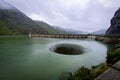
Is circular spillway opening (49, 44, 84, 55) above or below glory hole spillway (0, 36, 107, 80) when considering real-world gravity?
below

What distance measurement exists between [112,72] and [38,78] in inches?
616

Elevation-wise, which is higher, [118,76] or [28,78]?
[118,76]

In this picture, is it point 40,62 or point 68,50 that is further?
point 68,50

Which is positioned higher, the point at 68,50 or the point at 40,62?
the point at 40,62

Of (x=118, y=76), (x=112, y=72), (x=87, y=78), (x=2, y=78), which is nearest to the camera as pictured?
(x=118, y=76)

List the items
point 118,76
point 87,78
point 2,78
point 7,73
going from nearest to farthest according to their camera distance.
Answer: point 118,76 < point 87,78 < point 2,78 < point 7,73

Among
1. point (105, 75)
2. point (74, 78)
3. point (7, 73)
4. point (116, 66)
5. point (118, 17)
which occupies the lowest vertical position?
point (7, 73)

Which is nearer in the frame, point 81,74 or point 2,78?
point 81,74

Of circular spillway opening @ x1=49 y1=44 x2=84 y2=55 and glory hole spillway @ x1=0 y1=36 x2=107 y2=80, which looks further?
circular spillway opening @ x1=49 y1=44 x2=84 y2=55

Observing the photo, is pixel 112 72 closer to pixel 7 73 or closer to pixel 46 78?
pixel 46 78

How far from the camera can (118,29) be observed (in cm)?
13575

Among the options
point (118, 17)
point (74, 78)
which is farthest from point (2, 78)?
point (118, 17)

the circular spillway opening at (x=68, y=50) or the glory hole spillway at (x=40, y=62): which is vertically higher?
the glory hole spillway at (x=40, y=62)

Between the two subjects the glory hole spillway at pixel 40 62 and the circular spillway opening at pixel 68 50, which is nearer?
the glory hole spillway at pixel 40 62
